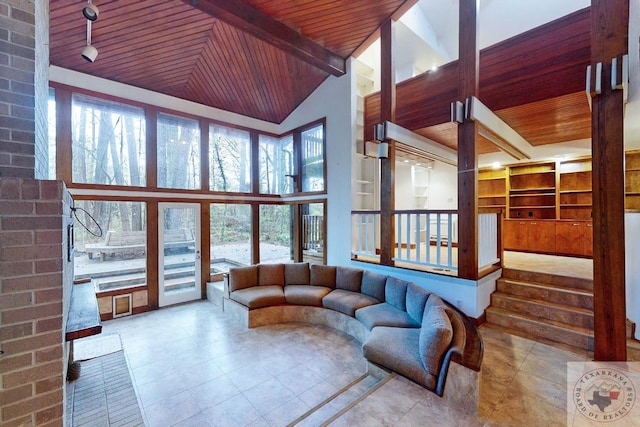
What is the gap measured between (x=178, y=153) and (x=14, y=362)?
4.65 metres

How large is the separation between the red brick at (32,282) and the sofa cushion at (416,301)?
3223mm

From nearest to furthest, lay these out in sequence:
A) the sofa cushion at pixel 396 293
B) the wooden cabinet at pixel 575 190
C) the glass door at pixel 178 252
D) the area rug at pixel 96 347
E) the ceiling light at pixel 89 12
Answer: the ceiling light at pixel 89 12
the area rug at pixel 96 347
the sofa cushion at pixel 396 293
the glass door at pixel 178 252
the wooden cabinet at pixel 575 190

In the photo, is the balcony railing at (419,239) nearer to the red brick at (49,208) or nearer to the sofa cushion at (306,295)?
the sofa cushion at (306,295)

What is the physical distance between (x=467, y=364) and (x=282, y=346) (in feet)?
7.18

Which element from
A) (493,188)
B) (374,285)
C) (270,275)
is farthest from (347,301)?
(493,188)

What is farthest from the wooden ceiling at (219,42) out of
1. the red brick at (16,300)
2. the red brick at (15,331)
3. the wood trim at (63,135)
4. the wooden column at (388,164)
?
the red brick at (15,331)

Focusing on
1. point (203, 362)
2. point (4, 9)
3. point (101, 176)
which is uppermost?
point (4, 9)

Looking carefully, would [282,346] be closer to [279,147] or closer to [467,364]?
[467,364]

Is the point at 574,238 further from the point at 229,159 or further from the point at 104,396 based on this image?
the point at 104,396

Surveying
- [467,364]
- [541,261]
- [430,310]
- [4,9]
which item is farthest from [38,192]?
[541,261]

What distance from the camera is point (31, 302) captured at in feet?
4.20

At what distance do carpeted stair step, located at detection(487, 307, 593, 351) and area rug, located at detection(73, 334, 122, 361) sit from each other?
506 centimetres

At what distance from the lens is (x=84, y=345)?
3.56m

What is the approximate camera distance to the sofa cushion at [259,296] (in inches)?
161
